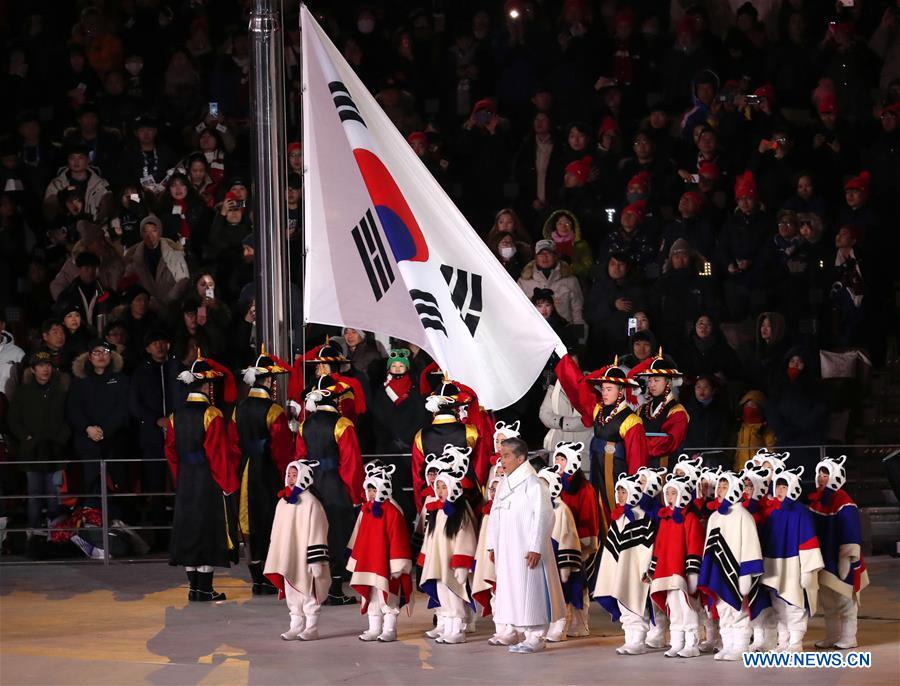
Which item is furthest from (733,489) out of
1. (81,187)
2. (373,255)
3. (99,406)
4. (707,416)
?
(81,187)

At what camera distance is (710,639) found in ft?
41.7

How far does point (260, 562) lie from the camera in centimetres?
1548

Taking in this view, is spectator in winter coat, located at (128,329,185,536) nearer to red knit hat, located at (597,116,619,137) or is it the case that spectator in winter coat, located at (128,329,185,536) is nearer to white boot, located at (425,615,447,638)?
white boot, located at (425,615,447,638)

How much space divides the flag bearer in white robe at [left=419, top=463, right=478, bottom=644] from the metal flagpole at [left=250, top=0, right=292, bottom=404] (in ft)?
9.00

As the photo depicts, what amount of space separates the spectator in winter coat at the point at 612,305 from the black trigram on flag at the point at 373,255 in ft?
14.7

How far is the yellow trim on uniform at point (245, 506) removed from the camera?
15.4 m

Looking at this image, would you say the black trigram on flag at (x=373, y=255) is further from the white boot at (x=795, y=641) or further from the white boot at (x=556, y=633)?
the white boot at (x=795, y=641)

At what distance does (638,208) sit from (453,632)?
21.7 feet

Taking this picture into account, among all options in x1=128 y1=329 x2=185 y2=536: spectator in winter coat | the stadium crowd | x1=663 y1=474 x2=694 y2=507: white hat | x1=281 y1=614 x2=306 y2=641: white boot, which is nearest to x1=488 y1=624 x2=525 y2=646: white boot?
x1=281 y1=614 x2=306 y2=641: white boot

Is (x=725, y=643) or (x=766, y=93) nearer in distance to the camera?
(x=725, y=643)

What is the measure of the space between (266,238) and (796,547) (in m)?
5.49

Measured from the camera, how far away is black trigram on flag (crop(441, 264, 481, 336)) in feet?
41.6

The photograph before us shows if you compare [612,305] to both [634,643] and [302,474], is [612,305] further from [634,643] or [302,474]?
[634,643]

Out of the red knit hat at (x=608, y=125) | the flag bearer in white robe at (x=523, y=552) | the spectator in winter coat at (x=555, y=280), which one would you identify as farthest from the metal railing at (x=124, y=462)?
the red knit hat at (x=608, y=125)
